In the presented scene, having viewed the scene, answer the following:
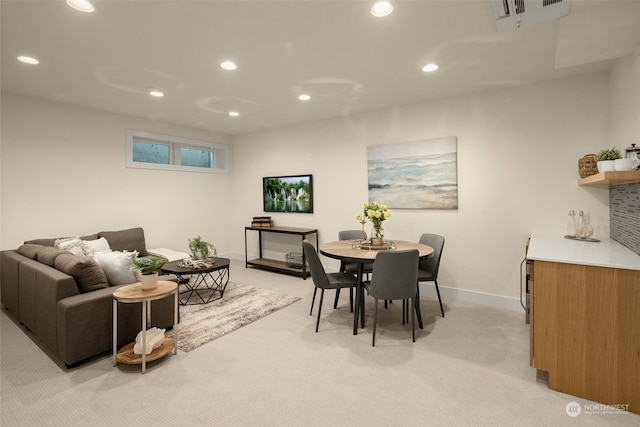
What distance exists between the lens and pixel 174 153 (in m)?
5.58

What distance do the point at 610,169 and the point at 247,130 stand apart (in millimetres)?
5292

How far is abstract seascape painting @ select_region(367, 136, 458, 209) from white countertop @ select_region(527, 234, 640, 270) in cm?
134

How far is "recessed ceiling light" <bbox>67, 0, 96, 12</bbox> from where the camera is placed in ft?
6.64

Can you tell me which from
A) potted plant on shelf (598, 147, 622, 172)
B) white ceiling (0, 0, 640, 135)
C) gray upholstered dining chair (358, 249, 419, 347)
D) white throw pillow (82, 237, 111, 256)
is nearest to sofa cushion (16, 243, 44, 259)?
white throw pillow (82, 237, 111, 256)

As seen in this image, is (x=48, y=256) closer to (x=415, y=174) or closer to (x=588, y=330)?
(x=415, y=174)

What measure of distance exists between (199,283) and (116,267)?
1933 mm

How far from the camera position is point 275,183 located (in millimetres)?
5793

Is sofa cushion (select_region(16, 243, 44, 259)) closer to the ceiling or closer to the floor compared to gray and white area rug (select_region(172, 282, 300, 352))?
closer to the ceiling

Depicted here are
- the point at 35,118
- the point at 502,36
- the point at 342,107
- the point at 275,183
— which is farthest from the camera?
the point at 275,183

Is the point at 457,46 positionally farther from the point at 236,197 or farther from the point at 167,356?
the point at 236,197

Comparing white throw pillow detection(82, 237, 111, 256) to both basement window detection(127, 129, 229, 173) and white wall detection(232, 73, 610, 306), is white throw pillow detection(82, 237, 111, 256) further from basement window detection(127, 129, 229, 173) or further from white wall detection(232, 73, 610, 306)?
white wall detection(232, 73, 610, 306)

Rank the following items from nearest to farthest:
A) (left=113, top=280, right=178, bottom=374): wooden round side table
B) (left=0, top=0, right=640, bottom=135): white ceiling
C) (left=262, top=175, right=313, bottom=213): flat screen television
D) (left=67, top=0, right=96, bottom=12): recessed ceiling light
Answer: (left=67, top=0, right=96, bottom=12): recessed ceiling light
(left=0, top=0, right=640, bottom=135): white ceiling
(left=113, top=280, right=178, bottom=374): wooden round side table
(left=262, top=175, right=313, bottom=213): flat screen television

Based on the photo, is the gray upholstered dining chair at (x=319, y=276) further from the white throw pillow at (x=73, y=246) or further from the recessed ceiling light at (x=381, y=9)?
the white throw pillow at (x=73, y=246)

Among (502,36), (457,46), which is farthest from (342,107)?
(502,36)
